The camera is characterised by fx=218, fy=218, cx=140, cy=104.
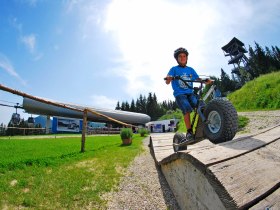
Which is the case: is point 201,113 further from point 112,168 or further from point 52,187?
point 52,187

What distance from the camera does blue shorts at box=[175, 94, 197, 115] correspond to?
5185mm

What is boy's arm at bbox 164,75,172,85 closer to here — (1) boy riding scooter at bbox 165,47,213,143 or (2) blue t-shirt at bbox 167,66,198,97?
(1) boy riding scooter at bbox 165,47,213,143

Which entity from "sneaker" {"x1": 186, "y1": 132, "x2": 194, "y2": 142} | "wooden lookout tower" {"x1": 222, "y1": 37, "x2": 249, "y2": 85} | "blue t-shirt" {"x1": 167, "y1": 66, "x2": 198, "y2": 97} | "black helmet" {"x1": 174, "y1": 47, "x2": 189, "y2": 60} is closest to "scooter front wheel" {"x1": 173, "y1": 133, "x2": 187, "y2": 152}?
"sneaker" {"x1": 186, "y1": 132, "x2": 194, "y2": 142}

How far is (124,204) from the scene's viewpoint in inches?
147

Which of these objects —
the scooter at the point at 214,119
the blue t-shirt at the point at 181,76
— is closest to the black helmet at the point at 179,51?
the blue t-shirt at the point at 181,76

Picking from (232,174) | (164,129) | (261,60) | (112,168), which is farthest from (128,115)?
(232,174)

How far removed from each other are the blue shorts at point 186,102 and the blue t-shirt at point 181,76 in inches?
4.1

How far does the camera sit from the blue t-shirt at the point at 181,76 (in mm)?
5359

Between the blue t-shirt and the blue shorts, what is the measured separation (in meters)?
0.10

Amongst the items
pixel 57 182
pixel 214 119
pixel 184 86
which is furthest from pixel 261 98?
pixel 57 182

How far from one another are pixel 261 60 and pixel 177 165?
175 feet

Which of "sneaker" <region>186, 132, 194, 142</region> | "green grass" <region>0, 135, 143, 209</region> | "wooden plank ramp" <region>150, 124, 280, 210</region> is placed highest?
"sneaker" <region>186, 132, 194, 142</region>

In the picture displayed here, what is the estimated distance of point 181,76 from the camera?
5582 mm

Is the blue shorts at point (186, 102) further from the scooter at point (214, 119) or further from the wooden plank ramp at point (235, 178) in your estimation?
the wooden plank ramp at point (235, 178)
